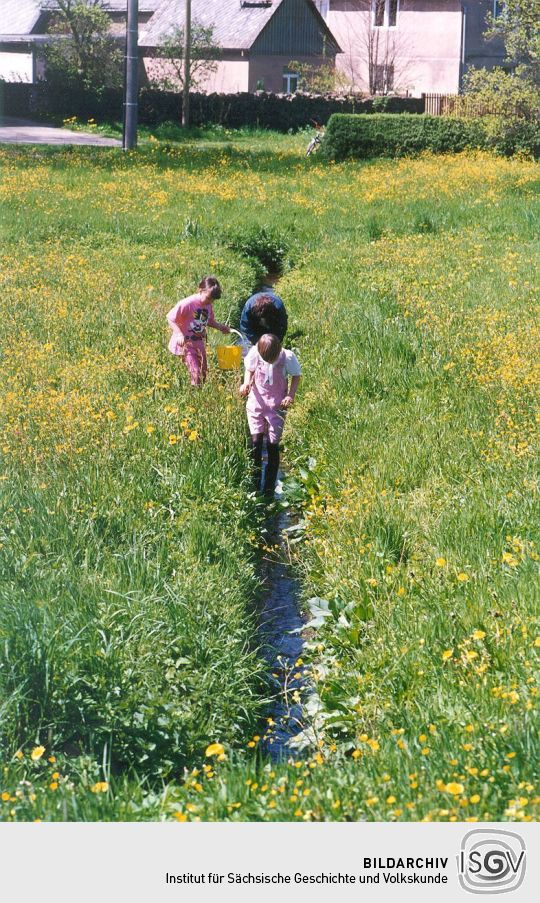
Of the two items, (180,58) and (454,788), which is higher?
(180,58)

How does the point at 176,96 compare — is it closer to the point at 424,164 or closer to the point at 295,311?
the point at 424,164

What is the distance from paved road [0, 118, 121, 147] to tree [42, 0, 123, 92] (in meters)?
2.39

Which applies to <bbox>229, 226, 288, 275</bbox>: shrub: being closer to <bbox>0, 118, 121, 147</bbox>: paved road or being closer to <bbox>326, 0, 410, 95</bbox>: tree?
<bbox>0, 118, 121, 147</bbox>: paved road

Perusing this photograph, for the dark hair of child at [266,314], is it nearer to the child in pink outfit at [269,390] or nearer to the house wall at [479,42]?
the child in pink outfit at [269,390]

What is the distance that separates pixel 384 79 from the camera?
49750 mm

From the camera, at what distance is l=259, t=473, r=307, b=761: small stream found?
18.3 ft

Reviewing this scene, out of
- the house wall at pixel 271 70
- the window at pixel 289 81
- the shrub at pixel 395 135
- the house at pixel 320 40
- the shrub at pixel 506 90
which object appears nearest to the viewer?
the shrub at pixel 506 90

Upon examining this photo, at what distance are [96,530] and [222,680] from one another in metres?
1.51

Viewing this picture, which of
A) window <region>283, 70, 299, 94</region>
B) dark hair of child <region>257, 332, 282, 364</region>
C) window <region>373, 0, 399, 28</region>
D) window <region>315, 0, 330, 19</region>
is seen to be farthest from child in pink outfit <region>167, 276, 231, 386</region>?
window <region>315, 0, 330, 19</region>

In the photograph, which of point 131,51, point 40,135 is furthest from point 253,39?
point 131,51

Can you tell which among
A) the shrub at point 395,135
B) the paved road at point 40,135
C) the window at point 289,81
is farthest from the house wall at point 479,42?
the paved road at point 40,135

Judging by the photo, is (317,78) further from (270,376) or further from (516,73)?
(270,376)

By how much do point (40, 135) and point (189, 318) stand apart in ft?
98.4

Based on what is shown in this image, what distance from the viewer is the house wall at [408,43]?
158 feet
